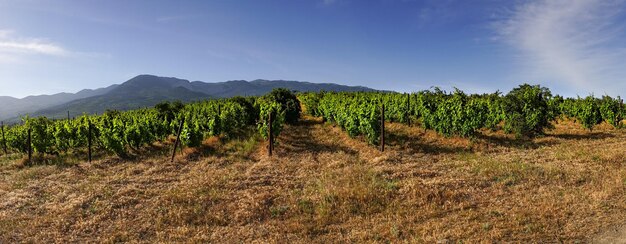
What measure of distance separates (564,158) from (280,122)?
15639mm

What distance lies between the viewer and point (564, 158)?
55.4 ft

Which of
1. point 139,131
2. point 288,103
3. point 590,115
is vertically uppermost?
point 288,103

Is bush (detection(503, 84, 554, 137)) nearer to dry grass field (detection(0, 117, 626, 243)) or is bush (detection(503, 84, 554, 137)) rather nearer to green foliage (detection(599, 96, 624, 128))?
dry grass field (detection(0, 117, 626, 243))

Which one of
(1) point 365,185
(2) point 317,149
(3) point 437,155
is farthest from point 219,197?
(3) point 437,155

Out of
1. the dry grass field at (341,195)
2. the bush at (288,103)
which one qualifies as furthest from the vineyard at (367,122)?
the bush at (288,103)

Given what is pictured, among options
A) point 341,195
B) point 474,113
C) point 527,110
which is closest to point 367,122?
point 474,113

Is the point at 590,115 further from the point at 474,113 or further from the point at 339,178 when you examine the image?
the point at 339,178

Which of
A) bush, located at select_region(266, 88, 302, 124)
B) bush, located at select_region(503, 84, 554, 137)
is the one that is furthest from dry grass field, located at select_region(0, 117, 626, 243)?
bush, located at select_region(266, 88, 302, 124)

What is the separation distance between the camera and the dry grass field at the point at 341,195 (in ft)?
33.5

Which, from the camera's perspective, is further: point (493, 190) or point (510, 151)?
point (510, 151)

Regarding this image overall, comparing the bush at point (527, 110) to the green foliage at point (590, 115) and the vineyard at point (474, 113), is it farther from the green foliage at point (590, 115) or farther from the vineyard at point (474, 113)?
the green foliage at point (590, 115)

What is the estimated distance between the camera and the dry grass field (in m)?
10.2

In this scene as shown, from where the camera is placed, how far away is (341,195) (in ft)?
42.2

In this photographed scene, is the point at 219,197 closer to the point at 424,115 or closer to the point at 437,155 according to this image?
the point at 437,155
